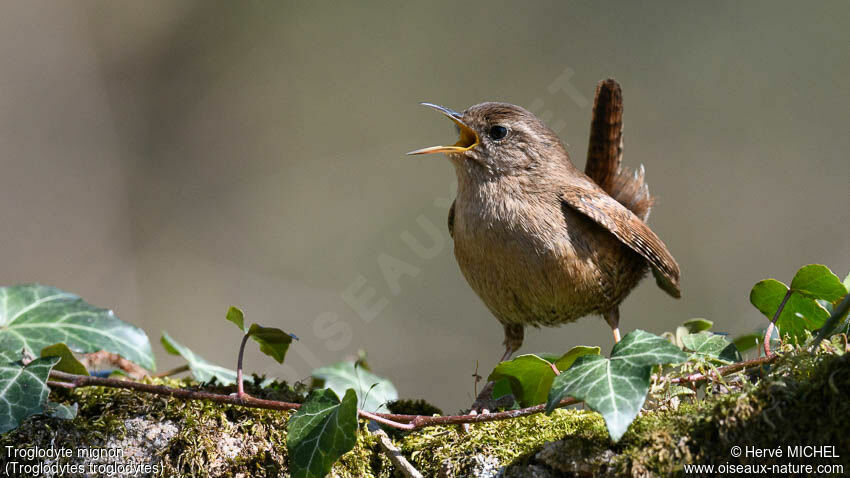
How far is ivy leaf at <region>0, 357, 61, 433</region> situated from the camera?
158 centimetres

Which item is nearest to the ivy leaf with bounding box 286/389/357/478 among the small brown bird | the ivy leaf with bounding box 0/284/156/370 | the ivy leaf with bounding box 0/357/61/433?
the ivy leaf with bounding box 0/357/61/433

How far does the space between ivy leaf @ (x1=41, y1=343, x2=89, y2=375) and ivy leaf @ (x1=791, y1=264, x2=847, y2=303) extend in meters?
1.92

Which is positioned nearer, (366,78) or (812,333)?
(812,333)

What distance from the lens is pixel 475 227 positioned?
2.54 metres

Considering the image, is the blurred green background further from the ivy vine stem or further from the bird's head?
the ivy vine stem

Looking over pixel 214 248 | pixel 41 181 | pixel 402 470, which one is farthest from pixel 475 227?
pixel 41 181

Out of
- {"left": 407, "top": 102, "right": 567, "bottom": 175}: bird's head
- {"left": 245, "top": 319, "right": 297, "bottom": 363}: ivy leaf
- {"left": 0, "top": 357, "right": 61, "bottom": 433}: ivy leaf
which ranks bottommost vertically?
{"left": 0, "top": 357, "right": 61, "bottom": 433}: ivy leaf

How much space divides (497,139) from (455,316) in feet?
9.47

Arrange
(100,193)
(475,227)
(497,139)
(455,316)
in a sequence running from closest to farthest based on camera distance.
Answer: (475,227)
(497,139)
(455,316)
(100,193)

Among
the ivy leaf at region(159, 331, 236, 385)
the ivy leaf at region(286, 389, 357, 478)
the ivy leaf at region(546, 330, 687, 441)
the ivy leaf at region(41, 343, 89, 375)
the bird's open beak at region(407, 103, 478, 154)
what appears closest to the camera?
the ivy leaf at region(546, 330, 687, 441)

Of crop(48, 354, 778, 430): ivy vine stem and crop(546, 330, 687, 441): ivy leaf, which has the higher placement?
crop(546, 330, 687, 441): ivy leaf

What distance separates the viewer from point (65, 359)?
185cm

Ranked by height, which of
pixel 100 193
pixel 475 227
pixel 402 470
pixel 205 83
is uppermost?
pixel 205 83

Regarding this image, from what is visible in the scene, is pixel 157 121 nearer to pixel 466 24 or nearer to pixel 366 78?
pixel 366 78
